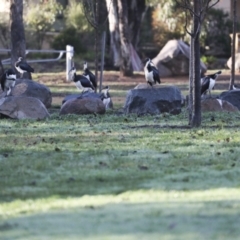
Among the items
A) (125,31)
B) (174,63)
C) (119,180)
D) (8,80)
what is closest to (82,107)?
(8,80)

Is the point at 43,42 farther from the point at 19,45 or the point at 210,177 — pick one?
the point at 210,177

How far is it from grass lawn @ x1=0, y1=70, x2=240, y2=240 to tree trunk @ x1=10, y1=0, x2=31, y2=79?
10077 millimetres

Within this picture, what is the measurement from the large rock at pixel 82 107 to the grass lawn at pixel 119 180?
1878mm

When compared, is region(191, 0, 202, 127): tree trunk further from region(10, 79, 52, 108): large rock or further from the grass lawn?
region(10, 79, 52, 108): large rock

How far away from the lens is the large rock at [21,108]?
1697 cm

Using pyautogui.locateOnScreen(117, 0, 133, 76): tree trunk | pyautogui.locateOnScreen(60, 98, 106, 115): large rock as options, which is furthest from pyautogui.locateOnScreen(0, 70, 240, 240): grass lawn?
pyautogui.locateOnScreen(117, 0, 133, 76): tree trunk

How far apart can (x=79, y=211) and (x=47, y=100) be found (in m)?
12.7

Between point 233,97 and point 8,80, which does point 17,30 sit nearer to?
point 8,80

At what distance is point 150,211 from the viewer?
776 centimetres

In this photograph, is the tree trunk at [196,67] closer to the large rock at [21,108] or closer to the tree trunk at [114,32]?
the large rock at [21,108]

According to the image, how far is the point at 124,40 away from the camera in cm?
3584

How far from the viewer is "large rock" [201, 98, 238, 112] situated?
60.6ft

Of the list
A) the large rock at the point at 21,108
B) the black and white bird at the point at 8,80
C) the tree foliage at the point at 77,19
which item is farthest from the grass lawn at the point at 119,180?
the tree foliage at the point at 77,19

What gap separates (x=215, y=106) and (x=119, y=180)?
30.1 feet
